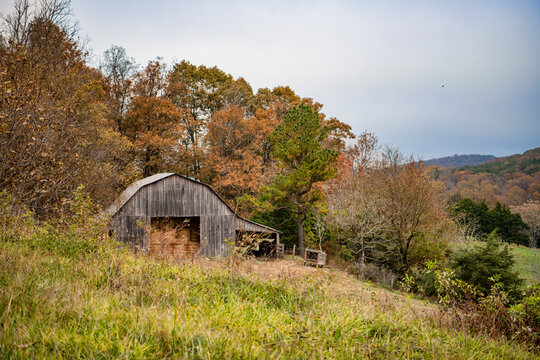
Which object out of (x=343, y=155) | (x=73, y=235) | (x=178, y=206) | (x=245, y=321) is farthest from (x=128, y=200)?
(x=343, y=155)

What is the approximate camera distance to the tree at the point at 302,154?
68.2 ft

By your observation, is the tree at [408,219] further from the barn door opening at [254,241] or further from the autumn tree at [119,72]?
the autumn tree at [119,72]

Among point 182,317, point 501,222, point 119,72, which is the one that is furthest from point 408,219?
point 501,222

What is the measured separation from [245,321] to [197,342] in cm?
82

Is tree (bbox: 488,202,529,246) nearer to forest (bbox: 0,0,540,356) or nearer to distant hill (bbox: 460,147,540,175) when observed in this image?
forest (bbox: 0,0,540,356)

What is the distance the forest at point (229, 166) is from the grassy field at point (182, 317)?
0.81m

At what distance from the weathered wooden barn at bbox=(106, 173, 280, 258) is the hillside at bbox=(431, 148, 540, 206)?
152ft

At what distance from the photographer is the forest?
7035 millimetres

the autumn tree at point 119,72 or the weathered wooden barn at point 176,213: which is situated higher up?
the autumn tree at point 119,72

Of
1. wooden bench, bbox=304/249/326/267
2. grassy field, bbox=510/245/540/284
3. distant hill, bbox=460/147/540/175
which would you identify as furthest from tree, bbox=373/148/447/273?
distant hill, bbox=460/147/540/175

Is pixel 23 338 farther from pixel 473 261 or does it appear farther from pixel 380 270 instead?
pixel 380 270

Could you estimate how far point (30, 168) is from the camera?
8.23 metres

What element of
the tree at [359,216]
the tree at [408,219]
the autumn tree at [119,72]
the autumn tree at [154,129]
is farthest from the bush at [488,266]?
the autumn tree at [119,72]

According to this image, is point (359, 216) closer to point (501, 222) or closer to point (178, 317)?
point (178, 317)
